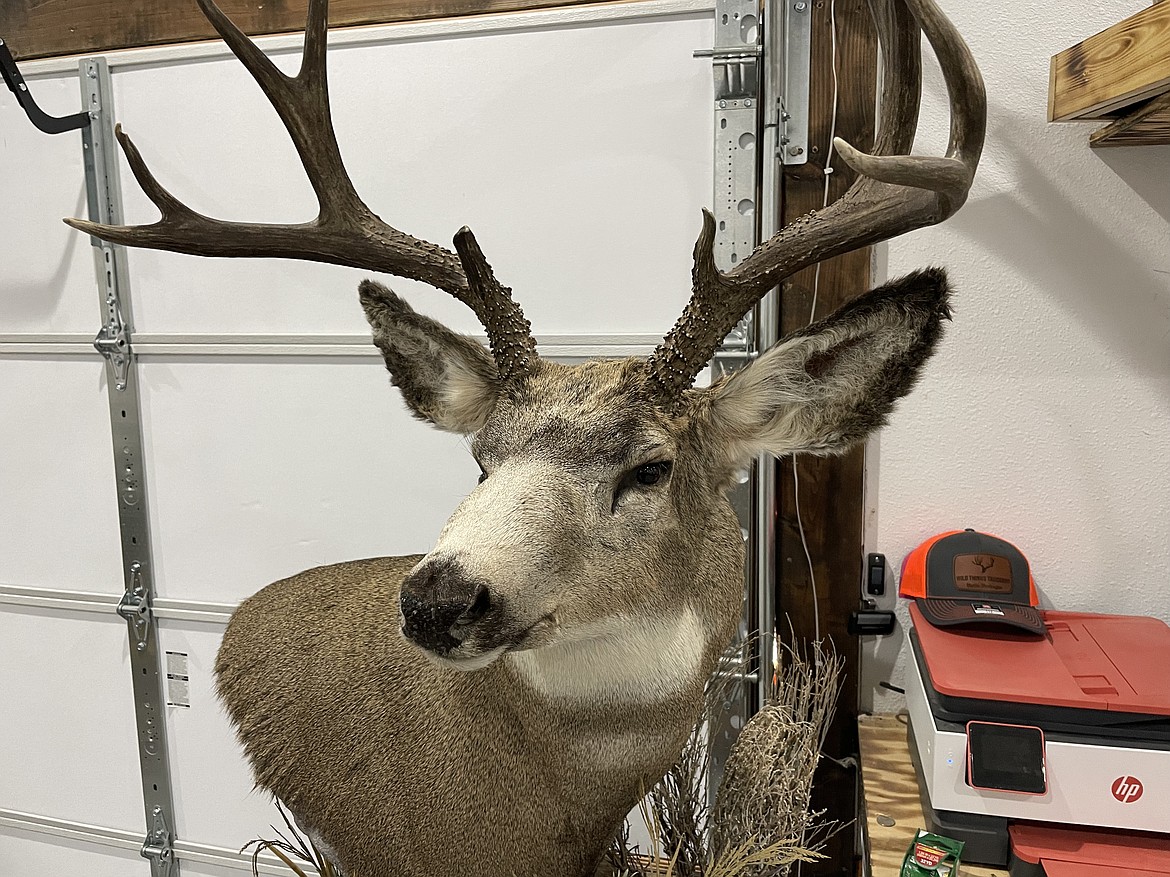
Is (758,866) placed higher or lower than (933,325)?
lower

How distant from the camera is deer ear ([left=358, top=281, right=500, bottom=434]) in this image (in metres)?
1.19

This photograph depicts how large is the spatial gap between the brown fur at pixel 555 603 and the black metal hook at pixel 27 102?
125 centimetres

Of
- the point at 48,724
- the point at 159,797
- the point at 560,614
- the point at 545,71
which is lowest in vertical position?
the point at 159,797

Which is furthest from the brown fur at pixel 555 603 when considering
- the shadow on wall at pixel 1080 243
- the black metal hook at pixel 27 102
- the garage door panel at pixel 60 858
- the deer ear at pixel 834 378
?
the garage door panel at pixel 60 858

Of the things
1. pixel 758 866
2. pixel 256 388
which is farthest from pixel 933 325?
pixel 256 388

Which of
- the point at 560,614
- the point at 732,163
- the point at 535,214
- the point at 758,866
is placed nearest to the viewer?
the point at 560,614

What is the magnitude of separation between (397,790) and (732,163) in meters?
1.25

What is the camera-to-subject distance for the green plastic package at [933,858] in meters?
1.29

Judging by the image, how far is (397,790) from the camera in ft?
3.71

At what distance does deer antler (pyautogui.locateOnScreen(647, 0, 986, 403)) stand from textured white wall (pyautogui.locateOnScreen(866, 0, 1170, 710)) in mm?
605

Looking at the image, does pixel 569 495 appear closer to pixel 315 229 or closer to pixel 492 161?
pixel 315 229

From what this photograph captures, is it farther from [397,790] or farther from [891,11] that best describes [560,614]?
[891,11]

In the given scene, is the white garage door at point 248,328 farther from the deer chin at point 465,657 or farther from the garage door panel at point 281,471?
the deer chin at point 465,657

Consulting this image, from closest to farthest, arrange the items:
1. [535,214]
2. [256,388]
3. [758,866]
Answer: [758,866], [535,214], [256,388]
